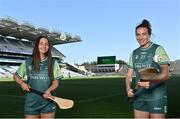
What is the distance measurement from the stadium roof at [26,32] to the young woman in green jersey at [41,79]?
79.5m

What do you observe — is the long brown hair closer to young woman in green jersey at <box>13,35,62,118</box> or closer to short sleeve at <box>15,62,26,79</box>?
young woman in green jersey at <box>13,35,62,118</box>

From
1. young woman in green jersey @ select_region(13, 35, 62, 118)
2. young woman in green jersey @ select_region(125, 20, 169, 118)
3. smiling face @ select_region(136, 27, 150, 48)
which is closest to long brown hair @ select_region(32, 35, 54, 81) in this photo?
young woman in green jersey @ select_region(13, 35, 62, 118)

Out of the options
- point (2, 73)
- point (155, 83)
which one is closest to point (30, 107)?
point (155, 83)

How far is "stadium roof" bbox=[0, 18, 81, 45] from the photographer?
86.4 m

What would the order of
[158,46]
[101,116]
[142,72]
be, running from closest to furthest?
[142,72]
[158,46]
[101,116]

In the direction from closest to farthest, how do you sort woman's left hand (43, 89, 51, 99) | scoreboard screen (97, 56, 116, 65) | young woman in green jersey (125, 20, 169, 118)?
young woman in green jersey (125, 20, 169, 118) → woman's left hand (43, 89, 51, 99) → scoreboard screen (97, 56, 116, 65)

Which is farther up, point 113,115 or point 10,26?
point 10,26

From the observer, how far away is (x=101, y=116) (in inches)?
488

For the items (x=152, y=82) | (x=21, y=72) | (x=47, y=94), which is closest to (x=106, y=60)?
(x=21, y=72)

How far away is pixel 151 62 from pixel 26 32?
9366cm

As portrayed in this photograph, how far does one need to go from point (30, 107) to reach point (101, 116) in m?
7.12

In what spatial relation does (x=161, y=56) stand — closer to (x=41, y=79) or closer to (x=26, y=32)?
(x=41, y=79)

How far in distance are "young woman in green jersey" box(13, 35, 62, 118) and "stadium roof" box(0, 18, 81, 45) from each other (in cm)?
7954

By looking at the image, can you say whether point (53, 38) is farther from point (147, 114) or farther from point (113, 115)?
point (147, 114)
